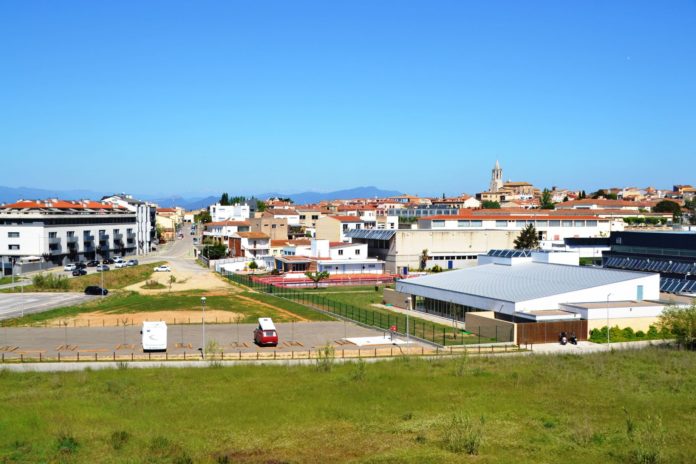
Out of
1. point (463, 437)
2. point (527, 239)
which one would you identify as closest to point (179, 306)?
point (463, 437)

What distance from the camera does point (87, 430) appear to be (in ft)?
71.1

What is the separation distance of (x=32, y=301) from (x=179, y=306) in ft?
41.9

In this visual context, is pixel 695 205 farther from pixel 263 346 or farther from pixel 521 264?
pixel 263 346

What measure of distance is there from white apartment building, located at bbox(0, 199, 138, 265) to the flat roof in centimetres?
5342

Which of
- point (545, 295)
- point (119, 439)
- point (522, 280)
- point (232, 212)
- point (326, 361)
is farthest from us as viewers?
point (232, 212)

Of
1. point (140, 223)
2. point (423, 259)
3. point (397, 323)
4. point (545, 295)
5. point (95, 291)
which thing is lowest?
point (397, 323)

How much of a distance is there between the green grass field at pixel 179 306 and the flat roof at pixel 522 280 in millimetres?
9970

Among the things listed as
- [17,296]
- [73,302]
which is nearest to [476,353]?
[73,302]

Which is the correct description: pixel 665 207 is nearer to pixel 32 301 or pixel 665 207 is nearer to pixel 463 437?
pixel 32 301

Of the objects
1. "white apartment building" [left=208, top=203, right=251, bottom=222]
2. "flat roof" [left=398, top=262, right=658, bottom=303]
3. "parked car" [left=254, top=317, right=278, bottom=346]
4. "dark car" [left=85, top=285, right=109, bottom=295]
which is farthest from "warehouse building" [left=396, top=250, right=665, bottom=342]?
"white apartment building" [left=208, top=203, right=251, bottom=222]

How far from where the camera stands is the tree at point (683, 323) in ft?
121

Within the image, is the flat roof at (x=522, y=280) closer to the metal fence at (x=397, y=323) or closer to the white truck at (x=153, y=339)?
the metal fence at (x=397, y=323)

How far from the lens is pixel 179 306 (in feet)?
176

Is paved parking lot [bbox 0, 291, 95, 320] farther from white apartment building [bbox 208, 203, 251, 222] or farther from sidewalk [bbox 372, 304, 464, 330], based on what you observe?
white apartment building [bbox 208, 203, 251, 222]
